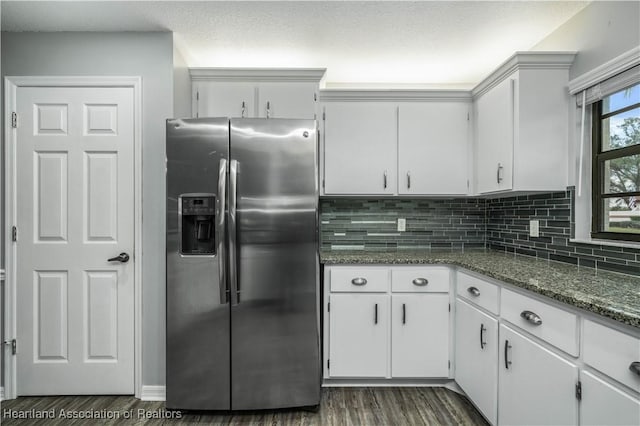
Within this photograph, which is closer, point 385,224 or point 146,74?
point 146,74

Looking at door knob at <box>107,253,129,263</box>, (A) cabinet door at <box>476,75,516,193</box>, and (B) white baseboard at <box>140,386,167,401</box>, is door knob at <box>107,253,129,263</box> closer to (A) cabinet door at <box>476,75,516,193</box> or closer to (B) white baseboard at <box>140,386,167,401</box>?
(B) white baseboard at <box>140,386,167,401</box>

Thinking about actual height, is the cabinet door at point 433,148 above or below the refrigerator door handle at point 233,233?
above

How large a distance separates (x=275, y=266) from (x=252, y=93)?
136 centimetres

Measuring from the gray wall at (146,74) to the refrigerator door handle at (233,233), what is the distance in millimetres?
596

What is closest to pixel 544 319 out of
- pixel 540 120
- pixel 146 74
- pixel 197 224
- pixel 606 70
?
pixel 540 120

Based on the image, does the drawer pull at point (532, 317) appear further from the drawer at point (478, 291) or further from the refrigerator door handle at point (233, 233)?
the refrigerator door handle at point (233, 233)

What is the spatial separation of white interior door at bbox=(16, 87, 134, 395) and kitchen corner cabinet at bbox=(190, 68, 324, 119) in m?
0.58

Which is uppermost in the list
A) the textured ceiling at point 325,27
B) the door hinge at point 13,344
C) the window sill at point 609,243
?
the textured ceiling at point 325,27

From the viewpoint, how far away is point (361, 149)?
2.52m

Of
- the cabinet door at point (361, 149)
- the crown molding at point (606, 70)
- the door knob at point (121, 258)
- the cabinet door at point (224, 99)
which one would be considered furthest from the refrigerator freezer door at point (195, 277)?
the crown molding at point (606, 70)

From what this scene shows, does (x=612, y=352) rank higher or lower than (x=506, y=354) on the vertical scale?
higher

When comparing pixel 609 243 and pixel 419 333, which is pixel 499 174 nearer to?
pixel 609 243

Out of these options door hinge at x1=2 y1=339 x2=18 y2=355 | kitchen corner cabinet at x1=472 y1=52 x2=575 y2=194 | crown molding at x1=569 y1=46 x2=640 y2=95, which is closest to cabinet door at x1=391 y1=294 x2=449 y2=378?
kitchen corner cabinet at x1=472 y1=52 x2=575 y2=194

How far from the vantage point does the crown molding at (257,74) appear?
2.32 metres
